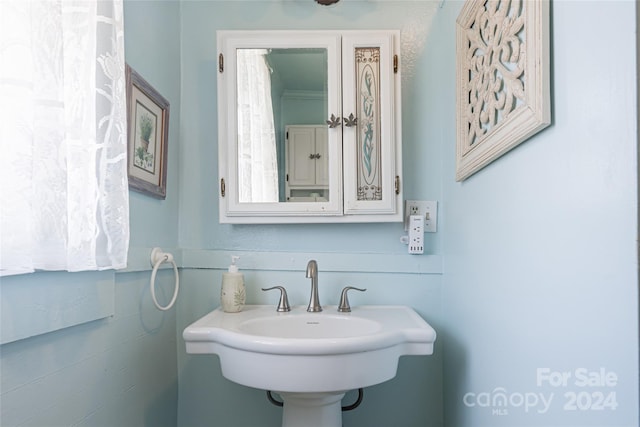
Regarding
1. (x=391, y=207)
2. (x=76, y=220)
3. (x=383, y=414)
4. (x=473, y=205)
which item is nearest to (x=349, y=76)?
(x=391, y=207)

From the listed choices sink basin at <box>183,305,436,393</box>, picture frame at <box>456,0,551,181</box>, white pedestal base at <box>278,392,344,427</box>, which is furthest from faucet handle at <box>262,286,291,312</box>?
picture frame at <box>456,0,551,181</box>

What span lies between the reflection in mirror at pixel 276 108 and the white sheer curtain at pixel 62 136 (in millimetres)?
527

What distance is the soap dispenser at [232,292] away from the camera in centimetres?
127

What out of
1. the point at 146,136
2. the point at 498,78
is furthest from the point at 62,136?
the point at 498,78

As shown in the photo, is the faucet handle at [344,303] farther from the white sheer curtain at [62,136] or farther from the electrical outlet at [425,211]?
the white sheer curtain at [62,136]

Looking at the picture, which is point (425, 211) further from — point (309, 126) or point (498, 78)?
point (498, 78)

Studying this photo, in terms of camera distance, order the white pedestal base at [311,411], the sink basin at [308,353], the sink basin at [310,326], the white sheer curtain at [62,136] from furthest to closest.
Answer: the sink basin at [310,326]
the white pedestal base at [311,411]
the sink basin at [308,353]
the white sheer curtain at [62,136]

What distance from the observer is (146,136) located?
4.00 ft

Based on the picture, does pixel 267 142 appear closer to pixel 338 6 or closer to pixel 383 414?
pixel 338 6

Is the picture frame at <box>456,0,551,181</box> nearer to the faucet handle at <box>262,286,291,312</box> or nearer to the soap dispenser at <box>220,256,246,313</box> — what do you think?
the faucet handle at <box>262,286,291,312</box>

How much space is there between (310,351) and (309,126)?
0.79 m

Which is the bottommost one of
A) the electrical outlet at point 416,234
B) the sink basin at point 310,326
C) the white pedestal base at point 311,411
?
the white pedestal base at point 311,411

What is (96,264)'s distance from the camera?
30.9 inches

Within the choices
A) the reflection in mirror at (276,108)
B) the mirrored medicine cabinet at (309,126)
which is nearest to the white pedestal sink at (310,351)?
the mirrored medicine cabinet at (309,126)
